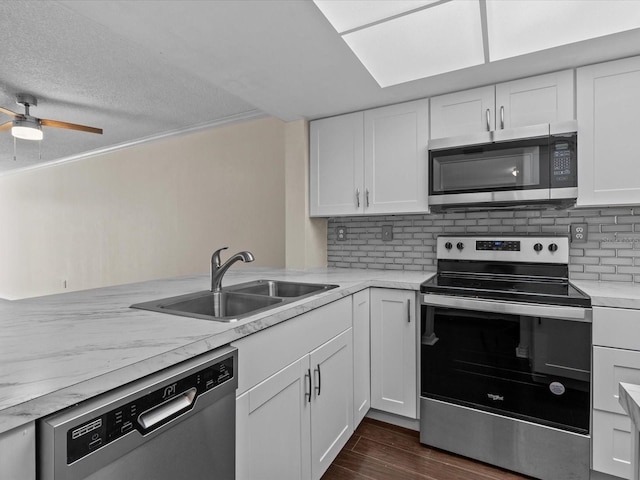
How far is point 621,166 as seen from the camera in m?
1.81

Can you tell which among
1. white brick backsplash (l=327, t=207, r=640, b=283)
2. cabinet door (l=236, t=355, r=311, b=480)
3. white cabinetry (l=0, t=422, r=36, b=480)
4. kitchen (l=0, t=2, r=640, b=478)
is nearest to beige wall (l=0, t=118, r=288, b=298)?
kitchen (l=0, t=2, r=640, b=478)

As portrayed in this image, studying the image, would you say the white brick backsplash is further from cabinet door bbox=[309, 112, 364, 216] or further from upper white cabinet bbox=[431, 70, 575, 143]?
upper white cabinet bbox=[431, 70, 575, 143]

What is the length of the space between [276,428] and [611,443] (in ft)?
5.17

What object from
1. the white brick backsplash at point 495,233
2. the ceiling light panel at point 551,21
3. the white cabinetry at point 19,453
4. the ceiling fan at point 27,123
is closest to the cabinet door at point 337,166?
the white brick backsplash at point 495,233

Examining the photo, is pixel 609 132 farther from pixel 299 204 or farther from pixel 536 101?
pixel 299 204

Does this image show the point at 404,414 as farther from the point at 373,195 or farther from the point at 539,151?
the point at 539,151

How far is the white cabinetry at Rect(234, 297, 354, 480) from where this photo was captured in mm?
1132

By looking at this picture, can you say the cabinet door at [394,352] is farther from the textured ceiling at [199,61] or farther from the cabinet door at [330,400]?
the textured ceiling at [199,61]

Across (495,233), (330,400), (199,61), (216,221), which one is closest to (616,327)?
(495,233)

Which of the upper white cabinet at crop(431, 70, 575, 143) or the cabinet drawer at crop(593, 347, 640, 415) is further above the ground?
the upper white cabinet at crop(431, 70, 575, 143)

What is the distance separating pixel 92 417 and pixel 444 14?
190cm

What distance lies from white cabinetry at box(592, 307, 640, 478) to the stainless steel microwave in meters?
0.69

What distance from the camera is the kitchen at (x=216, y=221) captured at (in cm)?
206

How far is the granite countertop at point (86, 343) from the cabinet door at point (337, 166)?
1200 millimetres
